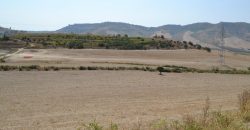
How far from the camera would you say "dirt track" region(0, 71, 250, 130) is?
59.3 feet

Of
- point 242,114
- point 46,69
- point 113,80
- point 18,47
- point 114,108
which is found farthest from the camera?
point 18,47

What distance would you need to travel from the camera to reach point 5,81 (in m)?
32.8

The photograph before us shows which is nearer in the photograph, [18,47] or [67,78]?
[67,78]

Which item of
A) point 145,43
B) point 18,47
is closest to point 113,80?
point 18,47

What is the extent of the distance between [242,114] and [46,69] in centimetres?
3121

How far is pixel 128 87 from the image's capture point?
32.0 metres

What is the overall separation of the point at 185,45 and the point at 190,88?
6234 cm

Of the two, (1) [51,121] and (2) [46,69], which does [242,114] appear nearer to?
(1) [51,121]

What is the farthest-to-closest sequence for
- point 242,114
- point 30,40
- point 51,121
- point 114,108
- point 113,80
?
point 30,40
point 113,80
point 114,108
point 51,121
point 242,114

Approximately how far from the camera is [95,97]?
1021 inches

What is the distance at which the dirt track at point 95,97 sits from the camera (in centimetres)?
1806

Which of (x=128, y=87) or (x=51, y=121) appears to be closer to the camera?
(x=51, y=121)

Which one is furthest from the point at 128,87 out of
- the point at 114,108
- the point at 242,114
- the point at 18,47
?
the point at 18,47

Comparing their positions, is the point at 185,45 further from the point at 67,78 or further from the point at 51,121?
the point at 51,121
